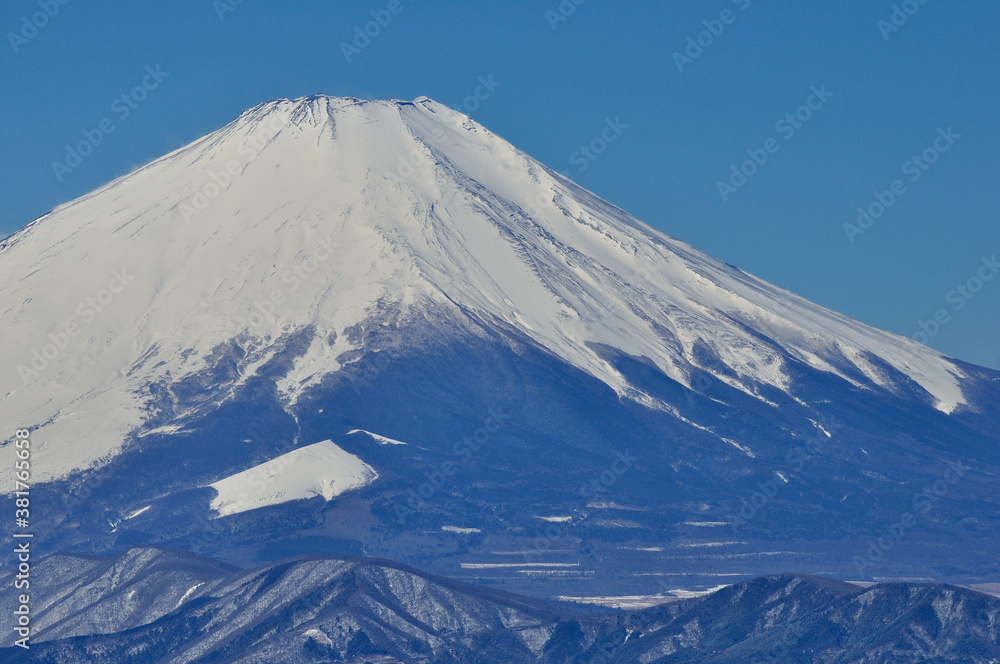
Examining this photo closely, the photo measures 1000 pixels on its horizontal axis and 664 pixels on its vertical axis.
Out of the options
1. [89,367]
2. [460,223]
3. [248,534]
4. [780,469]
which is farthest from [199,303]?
[780,469]

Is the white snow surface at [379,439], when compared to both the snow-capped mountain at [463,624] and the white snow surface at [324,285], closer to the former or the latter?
the white snow surface at [324,285]

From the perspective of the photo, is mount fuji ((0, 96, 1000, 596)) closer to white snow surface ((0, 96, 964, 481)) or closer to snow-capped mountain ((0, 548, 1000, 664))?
white snow surface ((0, 96, 964, 481))

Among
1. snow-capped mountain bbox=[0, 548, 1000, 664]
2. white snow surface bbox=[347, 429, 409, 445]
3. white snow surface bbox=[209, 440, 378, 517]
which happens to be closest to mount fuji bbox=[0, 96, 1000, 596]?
white snow surface bbox=[209, 440, 378, 517]

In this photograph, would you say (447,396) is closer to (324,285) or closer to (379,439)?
(379,439)

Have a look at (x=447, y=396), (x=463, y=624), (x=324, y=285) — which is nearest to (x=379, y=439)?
(x=447, y=396)

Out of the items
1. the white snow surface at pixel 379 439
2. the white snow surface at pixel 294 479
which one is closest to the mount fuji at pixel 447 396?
the white snow surface at pixel 294 479

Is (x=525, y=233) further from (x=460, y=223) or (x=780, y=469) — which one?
(x=780, y=469)

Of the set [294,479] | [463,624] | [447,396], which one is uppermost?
[447,396]
